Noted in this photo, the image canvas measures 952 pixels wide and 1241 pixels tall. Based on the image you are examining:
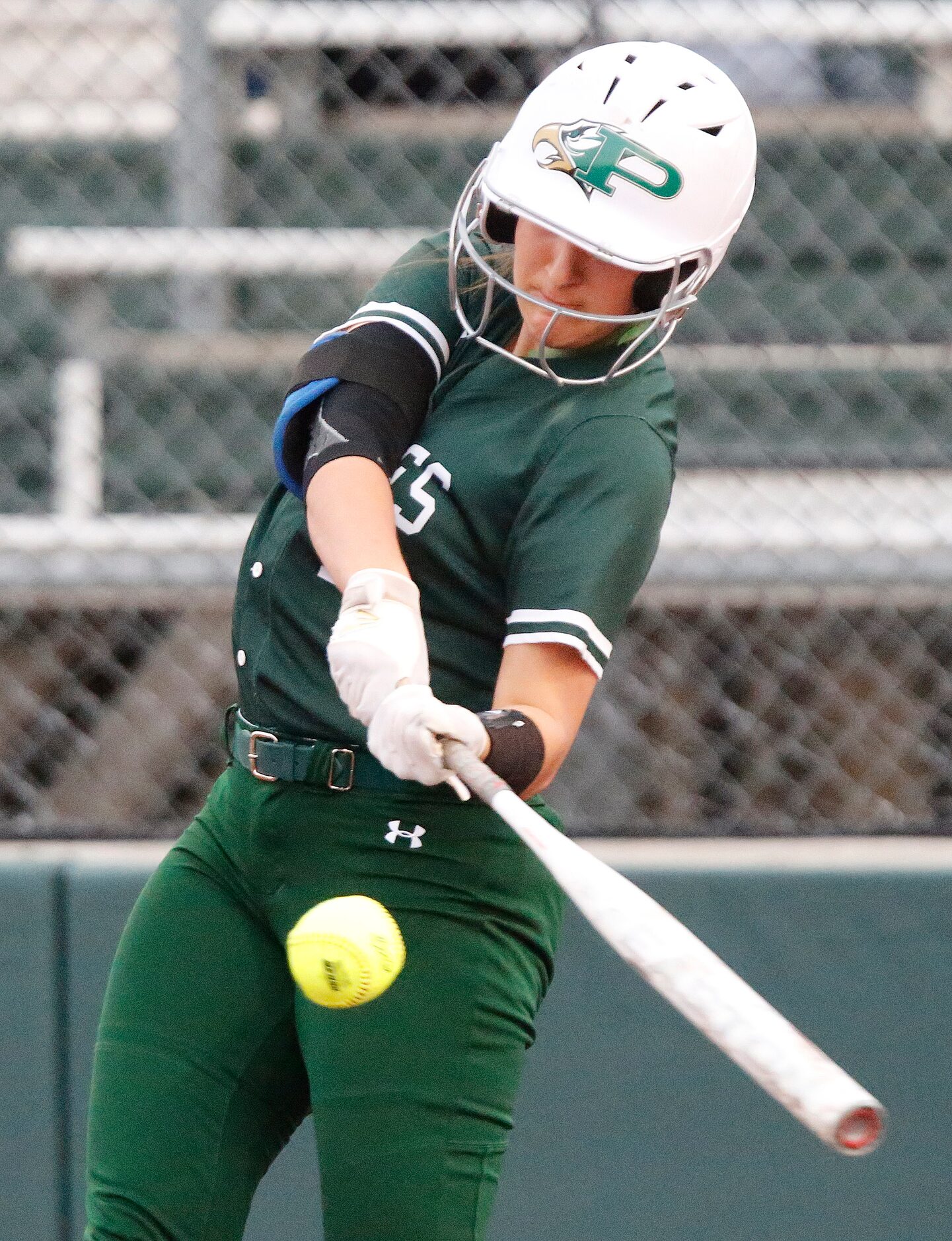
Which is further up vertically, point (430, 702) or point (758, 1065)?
point (430, 702)

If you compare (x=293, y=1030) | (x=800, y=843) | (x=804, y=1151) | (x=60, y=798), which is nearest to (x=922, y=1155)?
(x=804, y=1151)

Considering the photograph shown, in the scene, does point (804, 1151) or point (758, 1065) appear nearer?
point (758, 1065)

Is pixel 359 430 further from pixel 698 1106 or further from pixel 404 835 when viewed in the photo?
pixel 698 1106

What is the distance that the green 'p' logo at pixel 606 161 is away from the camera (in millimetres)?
1595

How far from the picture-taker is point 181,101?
11.6ft

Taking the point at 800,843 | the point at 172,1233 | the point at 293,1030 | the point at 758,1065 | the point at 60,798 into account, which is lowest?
the point at 60,798

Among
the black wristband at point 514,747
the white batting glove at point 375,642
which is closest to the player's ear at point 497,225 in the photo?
the white batting glove at point 375,642

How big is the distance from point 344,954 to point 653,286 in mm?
764

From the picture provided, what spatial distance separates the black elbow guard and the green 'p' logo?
0.26 metres

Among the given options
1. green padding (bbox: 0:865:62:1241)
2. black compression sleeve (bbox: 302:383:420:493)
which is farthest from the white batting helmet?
green padding (bbox: 0:865:62:1241)

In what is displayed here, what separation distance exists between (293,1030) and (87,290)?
9.38 feet

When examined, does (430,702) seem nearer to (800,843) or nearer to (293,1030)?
(293,1030)

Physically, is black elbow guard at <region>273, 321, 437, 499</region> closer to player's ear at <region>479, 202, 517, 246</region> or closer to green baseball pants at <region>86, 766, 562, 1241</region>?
player's ear at <region>479, 202, 517, 246</region>

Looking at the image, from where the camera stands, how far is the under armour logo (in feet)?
5.35
